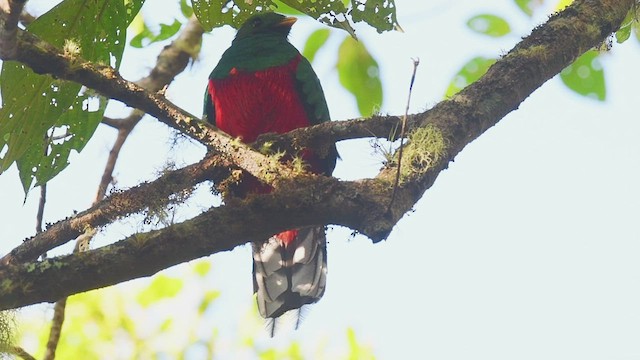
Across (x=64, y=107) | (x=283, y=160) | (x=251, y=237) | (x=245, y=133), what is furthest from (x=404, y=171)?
(x=245, y=133)

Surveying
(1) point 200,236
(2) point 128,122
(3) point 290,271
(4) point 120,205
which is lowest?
(1) point 200,236

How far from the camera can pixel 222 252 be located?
2.34 meters

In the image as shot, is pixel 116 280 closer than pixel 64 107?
Yes

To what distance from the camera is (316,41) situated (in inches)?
189

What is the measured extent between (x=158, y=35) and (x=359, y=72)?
1381 millimetres

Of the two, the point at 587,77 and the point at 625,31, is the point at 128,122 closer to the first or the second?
the point at 587,77

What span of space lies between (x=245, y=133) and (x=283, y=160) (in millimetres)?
1384

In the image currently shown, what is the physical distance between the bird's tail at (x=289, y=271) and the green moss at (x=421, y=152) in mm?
1107

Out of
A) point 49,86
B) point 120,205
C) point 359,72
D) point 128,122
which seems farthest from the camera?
point 128,122

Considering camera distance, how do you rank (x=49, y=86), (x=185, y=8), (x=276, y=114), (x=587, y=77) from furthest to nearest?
(x=185, y=8) < (x=276, y=114) < (x=587, y=77) < (x=49, y=86)

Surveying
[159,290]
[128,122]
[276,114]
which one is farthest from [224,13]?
[159,290]

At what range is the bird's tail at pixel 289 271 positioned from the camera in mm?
3635

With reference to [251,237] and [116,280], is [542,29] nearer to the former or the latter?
[251,237]

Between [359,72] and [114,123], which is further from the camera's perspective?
[114,123]
